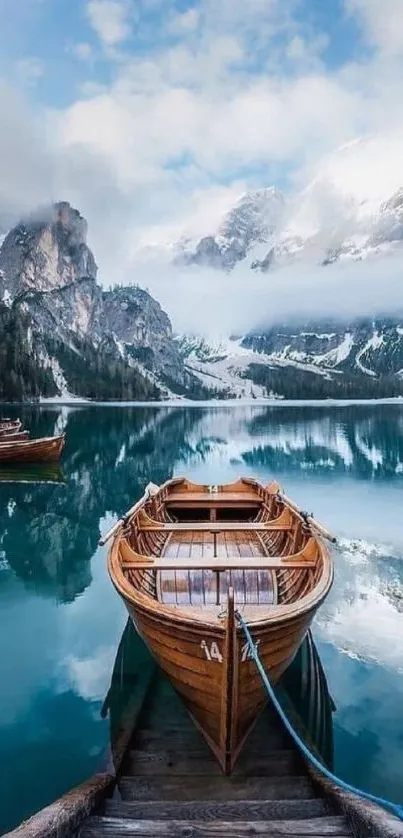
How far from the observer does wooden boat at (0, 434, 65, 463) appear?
38.2 m

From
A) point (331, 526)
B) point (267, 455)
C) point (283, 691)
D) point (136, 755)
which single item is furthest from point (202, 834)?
point (267, 455)

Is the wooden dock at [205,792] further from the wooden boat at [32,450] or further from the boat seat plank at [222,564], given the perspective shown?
the wooden boat at [32,450]

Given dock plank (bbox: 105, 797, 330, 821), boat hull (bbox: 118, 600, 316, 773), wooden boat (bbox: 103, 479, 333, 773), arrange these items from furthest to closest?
wooden boat (bbox: 103, 479, 333, 773), boat hull (bbox: 118, 600, 316, 773), dock plank (bbox: 105, 797, 330, 821)

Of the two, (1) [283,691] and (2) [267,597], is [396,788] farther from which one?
(2) [267,597]

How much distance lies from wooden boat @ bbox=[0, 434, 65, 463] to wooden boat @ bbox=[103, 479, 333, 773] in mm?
22712

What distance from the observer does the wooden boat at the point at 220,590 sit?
263 inches

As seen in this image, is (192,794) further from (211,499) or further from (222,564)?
(211,499)

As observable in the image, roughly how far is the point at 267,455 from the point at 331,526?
27845 millimetres

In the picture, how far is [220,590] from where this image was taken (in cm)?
1032

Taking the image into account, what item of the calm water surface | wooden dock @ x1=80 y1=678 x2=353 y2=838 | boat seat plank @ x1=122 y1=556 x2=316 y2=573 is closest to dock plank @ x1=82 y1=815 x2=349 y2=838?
wooden dock @ x1=80 y1=678 x2=353 y2=838

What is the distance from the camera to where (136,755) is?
731 cm

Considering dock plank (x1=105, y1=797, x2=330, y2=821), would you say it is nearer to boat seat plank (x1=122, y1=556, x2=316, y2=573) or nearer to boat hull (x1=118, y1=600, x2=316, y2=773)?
A: boat hull (x1=118, y1=600, x2=316, y2=773)

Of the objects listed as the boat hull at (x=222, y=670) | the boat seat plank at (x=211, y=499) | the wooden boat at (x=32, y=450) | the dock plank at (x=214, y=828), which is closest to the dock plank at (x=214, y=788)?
the boat hull at (x=222, y=670)

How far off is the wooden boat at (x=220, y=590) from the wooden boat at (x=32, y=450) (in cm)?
2271
